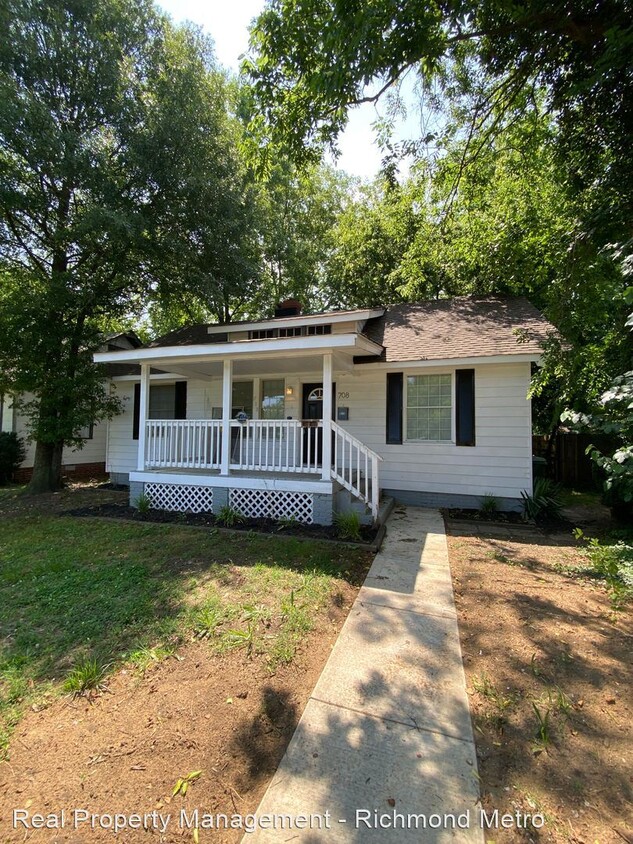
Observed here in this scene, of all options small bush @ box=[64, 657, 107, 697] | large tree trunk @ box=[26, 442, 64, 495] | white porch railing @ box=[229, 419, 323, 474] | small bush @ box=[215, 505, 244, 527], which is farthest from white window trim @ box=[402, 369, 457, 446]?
large tree trunk @ box=[26, 442, 64, 495]

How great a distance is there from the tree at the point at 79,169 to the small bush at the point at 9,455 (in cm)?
254

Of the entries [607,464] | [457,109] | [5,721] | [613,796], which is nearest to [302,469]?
[607,464]

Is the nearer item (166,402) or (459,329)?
(459,329)

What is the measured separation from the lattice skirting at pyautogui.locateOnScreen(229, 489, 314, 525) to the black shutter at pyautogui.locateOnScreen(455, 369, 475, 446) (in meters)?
3.67

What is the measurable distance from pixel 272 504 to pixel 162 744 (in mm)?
4892

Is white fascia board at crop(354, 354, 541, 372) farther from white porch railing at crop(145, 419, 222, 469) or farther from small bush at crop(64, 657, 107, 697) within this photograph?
small bush at crop(64, 657, 107, 697)

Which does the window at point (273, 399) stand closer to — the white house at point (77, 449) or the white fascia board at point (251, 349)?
the white fascia board at point (251, 349)

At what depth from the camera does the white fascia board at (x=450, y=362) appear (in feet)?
23.8

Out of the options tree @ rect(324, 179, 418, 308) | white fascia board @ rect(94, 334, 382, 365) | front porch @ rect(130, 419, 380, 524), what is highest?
tree @ rect(324, 179, 418, 308)

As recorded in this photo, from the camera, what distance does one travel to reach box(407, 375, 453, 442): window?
8.18 m

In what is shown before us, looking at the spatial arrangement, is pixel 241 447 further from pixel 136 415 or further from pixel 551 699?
pixel 551 699

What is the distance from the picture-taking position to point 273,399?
9727 mm

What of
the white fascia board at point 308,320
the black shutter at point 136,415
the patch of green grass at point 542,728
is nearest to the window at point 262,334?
the white fascia board at point 308,320

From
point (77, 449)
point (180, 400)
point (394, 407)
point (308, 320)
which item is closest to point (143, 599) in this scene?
point (394, 407)
